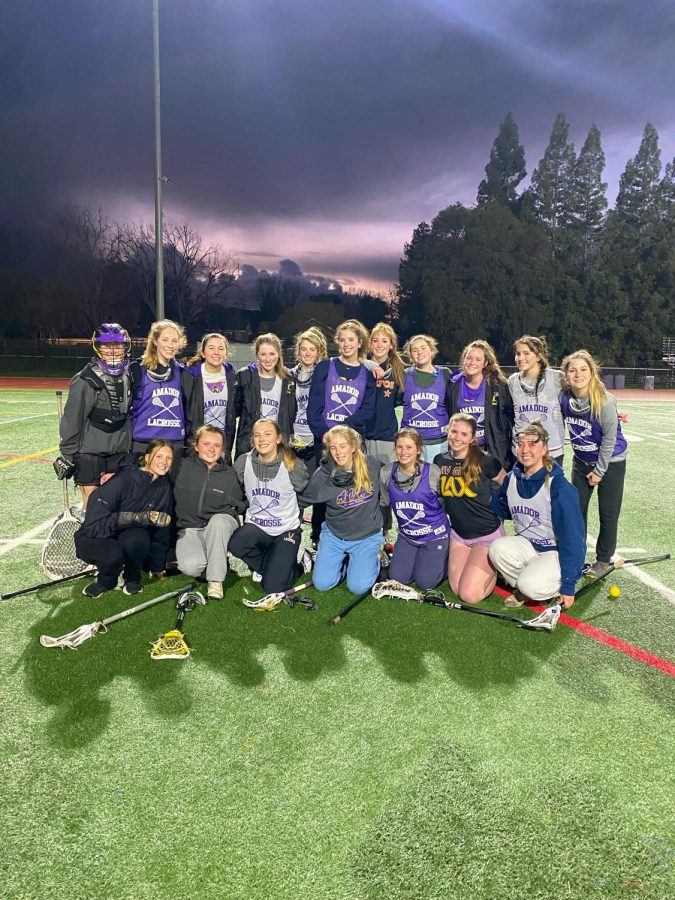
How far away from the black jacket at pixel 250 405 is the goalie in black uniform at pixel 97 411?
43.6 inches

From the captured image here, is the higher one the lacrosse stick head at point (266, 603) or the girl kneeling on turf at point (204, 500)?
the girl kneeling on turf at point (204, 500)

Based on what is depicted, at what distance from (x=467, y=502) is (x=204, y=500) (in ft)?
7.46

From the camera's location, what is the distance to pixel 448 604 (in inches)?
181

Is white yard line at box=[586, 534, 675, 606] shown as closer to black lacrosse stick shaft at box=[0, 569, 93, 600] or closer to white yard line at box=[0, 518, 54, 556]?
black lacrosse stick shaft at box=[0, 569, 93, 600]

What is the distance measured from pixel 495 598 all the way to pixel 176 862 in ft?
11.0

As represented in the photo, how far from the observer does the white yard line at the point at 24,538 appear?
19.3 feet

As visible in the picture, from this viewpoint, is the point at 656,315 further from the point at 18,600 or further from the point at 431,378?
the point at 18,600

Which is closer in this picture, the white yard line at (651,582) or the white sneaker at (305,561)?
the white yard line at (651,582)

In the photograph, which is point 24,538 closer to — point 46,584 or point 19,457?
point 46,584

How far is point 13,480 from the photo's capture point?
8.81 meters

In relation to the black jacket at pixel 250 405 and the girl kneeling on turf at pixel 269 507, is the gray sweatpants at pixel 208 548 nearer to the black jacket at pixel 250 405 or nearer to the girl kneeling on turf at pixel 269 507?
the girl kneeling on turf at pixel 269 507

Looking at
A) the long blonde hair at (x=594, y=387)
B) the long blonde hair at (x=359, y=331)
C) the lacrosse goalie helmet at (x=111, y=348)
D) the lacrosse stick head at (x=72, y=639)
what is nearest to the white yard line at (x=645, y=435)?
the long blonde hair at (x=594, y=387)

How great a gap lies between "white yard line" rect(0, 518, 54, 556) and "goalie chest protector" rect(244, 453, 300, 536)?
260cm

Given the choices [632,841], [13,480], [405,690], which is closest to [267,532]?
[405,690]
